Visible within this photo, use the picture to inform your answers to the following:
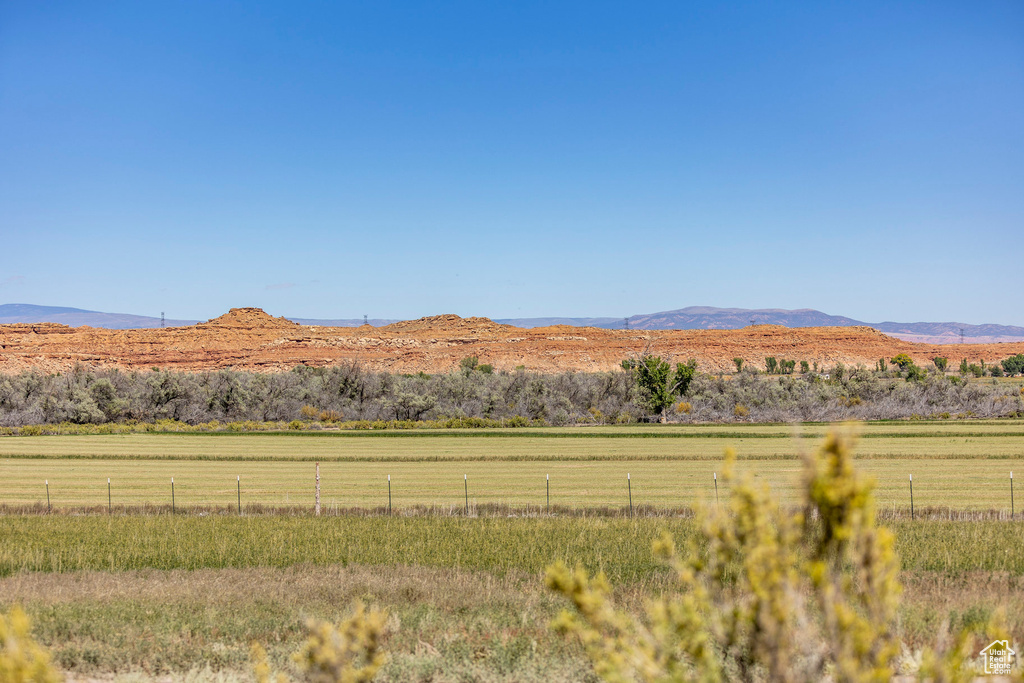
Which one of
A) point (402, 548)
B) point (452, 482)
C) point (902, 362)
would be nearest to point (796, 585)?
point (402, 548)

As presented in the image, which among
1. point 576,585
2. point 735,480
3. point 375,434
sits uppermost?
point 735,480

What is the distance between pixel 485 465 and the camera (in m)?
33.5

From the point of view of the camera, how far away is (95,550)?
1573cm

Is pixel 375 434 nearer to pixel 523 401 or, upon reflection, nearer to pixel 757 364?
pixel 523 401

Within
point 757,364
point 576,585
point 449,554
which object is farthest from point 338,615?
point 757,364

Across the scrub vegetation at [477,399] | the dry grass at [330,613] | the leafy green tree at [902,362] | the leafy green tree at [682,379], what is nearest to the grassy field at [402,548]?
the dry grass at [330,613]

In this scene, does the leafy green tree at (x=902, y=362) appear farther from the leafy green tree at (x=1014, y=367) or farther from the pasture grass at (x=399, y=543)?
the pasture grass at (x=399, y=543)

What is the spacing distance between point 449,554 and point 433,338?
109 meters

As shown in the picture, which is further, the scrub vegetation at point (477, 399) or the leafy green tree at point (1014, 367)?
the leafy green tree at point (1014, 367)

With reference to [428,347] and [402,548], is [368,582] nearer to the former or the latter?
[402,548]

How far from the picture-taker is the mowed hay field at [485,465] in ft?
78.9

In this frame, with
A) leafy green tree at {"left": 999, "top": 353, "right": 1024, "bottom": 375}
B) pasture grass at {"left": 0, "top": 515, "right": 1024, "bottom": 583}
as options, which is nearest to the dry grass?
pasture grass at {"left": 0, "top": 515, "right": 1024, "bottom": 583}

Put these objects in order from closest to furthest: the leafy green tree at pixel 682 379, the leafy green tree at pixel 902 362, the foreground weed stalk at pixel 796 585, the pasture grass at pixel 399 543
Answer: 1. the foreground weed stalk at pixel 796 585
2. the pasture grass at pixel 399 543
3. the leafy green tree at pixel 682 379
4. the leafy green tree at pixel 902 362

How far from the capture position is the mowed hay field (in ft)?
78.9
